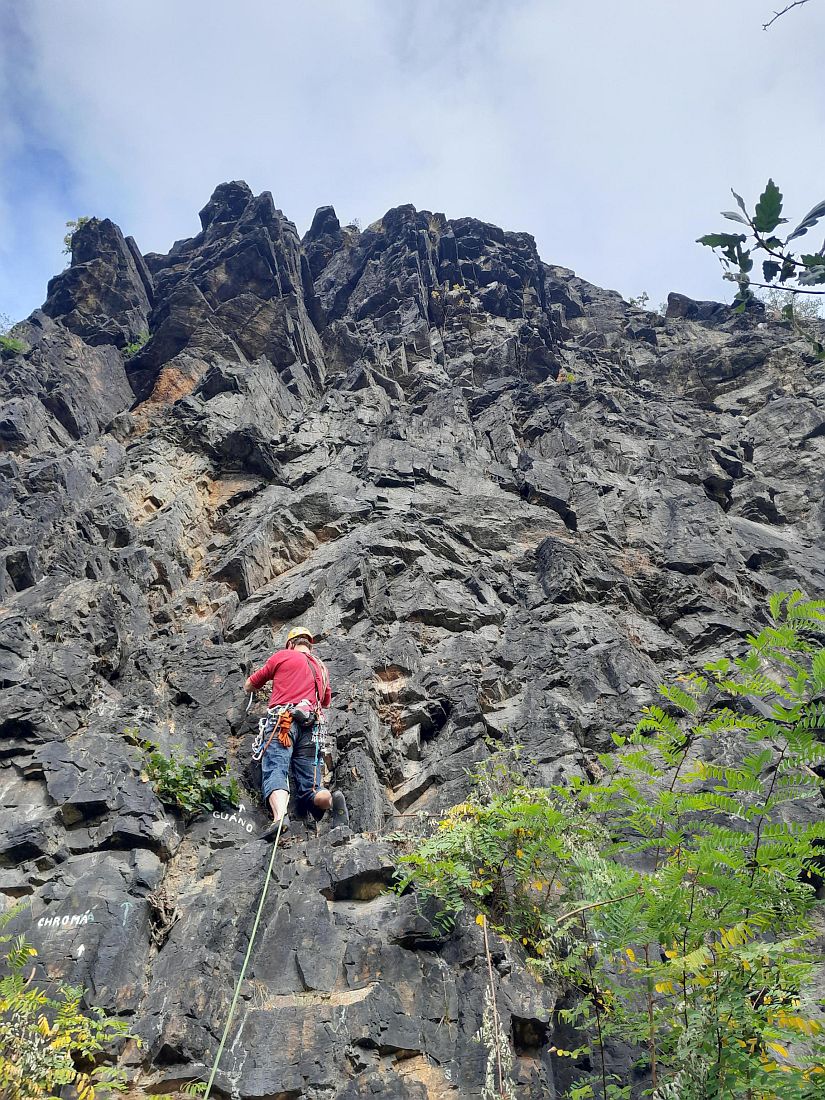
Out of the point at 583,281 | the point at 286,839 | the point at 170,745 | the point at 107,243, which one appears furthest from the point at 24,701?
the point at 583,281

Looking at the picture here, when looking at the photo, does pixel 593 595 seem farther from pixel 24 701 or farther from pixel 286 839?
pixel 24 701

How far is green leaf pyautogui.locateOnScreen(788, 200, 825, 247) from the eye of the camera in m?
3.44

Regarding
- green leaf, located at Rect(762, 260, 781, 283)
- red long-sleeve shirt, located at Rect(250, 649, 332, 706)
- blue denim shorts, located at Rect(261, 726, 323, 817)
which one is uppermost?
green leaf, located at Rect(762, 260, 781, 283)

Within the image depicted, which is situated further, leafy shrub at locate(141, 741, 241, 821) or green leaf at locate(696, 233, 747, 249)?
leafy shrub at locate(141, 741, 241, 821)

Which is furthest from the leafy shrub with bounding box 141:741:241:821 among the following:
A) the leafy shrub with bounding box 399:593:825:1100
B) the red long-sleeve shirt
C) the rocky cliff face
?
the leafy shrub with bounding box 399:593:825:1100

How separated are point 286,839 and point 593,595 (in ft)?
27.6

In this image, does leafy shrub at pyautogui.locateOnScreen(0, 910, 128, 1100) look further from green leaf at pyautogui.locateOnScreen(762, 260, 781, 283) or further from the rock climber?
green leaf at pyautogui.locateOnScreen(762, 260, 781, 283)

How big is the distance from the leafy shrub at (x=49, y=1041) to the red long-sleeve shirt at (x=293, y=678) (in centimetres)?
391

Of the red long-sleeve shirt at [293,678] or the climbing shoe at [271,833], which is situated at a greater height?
the red long-sleeve shirt at [293,678]

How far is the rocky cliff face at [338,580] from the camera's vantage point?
568cm

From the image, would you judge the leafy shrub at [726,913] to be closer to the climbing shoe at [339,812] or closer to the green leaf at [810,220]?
the green leaf at [810,220]

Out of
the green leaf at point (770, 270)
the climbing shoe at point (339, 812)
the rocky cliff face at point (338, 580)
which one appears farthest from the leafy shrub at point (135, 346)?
the green leaf at point (770, 270)

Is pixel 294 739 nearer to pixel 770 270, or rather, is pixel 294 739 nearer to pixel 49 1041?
pixel 49 1041

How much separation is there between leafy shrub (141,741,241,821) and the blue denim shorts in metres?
0.44
